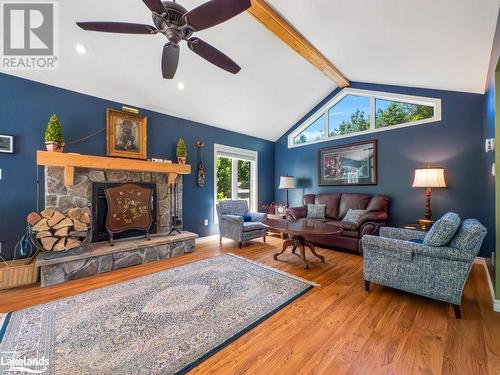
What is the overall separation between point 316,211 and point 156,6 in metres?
4.10

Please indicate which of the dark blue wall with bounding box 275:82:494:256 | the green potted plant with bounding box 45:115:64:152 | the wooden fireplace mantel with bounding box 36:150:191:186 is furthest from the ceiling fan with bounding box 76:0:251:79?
the dark blue wall with bounding box 275:82:494:256

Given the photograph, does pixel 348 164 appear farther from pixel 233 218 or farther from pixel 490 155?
pixel 233 218

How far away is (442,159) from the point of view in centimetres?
360

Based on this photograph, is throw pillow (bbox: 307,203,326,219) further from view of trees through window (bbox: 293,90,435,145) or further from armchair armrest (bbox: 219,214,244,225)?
view of trees through window (bbox: 293,90,435,145)

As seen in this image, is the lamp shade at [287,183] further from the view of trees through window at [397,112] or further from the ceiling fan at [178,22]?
the ceiling fan at [178,22]

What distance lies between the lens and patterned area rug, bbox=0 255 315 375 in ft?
4.70

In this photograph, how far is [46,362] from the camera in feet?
4.58

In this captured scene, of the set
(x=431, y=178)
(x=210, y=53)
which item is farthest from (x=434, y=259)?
(x=210, y=53)

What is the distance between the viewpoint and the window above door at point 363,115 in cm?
391

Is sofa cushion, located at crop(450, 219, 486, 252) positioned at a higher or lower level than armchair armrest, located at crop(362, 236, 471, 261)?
higher

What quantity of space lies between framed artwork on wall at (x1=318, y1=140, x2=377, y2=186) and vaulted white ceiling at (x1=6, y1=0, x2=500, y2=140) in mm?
1311

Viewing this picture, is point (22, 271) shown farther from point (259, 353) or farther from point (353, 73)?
point (353, 73)
